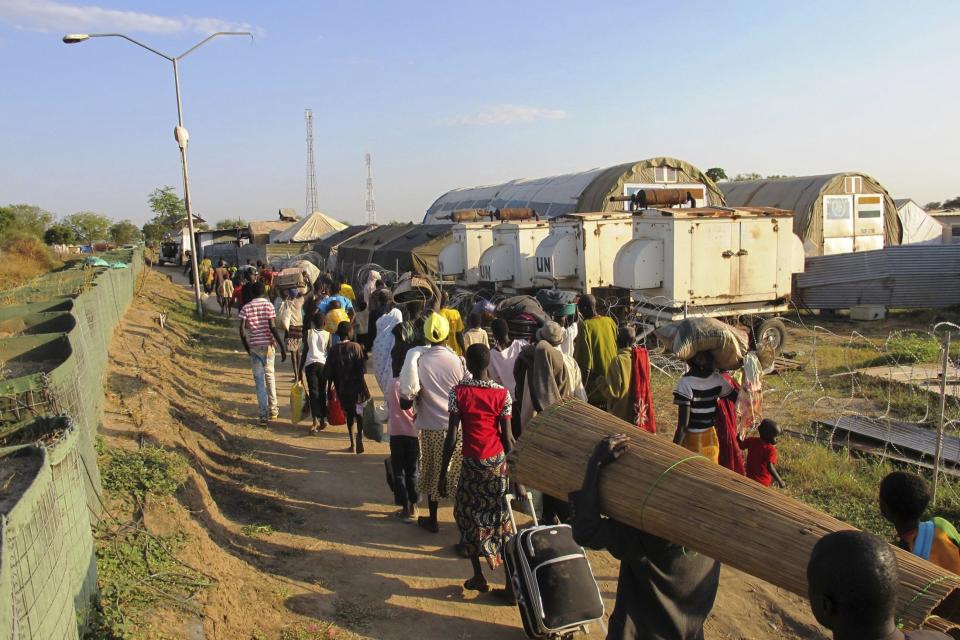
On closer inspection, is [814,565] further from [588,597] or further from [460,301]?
[460,301]

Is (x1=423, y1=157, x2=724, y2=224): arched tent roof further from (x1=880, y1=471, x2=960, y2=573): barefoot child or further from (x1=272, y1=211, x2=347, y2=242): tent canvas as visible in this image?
(x1=880, y1=471, x2=960, y2=573): barefoot child

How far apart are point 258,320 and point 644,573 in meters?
6.74

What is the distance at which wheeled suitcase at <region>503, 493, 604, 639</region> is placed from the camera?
3965 mm

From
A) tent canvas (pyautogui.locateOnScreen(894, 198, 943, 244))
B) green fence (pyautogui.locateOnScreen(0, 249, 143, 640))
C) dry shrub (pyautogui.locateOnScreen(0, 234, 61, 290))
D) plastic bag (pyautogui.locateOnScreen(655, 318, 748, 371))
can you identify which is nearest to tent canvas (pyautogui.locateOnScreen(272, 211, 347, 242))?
dry shrub (pyautogui.locateOnScreen(0, 234, 61, 290))

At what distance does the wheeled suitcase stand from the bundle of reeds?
1181 millimetres

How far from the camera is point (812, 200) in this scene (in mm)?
21531

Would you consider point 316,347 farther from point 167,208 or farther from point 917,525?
point 167,208

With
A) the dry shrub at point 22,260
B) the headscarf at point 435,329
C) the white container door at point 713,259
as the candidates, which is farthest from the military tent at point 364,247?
the headscarf at point 435,329

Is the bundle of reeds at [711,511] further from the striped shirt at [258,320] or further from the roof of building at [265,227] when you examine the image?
the roof of building at [265,227]

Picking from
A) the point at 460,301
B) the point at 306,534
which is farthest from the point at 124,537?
the point at 460,301

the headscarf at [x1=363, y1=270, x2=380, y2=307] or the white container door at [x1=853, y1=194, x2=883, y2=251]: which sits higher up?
the white container door at [x1=853, y1=194, x2=883, y2=251]

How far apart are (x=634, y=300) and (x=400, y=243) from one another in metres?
8.89

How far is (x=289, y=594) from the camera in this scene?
4.79 meters

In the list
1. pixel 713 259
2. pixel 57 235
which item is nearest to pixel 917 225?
pixel 713 259
